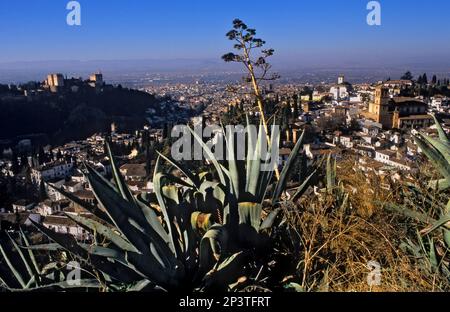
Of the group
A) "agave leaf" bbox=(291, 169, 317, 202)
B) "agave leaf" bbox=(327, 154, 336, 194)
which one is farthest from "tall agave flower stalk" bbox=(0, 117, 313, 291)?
"agave leaf" bbox=(327, 154, 336, 194)

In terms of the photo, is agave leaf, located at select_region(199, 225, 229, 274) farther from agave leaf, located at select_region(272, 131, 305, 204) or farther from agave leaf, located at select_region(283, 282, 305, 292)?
agave leaf, located at select_region(272, 131, 305, 204)

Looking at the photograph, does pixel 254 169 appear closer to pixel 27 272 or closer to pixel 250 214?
pixel 250 214

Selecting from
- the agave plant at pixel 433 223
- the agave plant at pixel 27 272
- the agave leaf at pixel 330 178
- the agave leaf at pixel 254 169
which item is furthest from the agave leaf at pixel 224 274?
the agave leaf at pixel 330 178

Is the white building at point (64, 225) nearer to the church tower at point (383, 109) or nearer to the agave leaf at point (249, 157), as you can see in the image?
the agave leaf at point (249, 157)

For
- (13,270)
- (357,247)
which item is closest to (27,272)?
(13,270)

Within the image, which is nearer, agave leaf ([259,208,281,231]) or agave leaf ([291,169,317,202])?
agave leaf ([259,208,281,231])

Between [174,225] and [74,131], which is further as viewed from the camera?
[74,131]

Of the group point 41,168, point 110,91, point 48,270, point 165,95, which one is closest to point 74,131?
point 110,91
